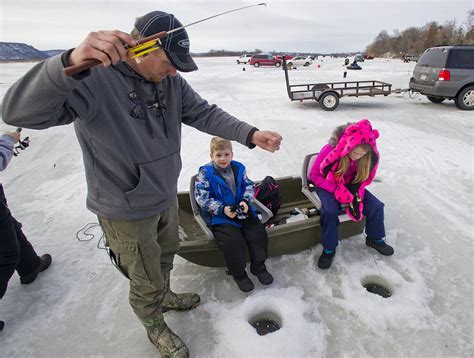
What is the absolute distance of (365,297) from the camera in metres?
2.66

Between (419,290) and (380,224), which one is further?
(380,224)

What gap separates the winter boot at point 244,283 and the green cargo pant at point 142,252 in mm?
855

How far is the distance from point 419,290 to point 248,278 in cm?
157

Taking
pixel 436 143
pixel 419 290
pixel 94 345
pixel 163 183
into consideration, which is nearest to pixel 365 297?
pixel 419 290

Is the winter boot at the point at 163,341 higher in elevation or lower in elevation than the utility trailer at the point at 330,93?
lower

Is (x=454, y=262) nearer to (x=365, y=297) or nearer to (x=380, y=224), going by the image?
(x=380, y=224)

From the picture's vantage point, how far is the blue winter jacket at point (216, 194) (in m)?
2.86

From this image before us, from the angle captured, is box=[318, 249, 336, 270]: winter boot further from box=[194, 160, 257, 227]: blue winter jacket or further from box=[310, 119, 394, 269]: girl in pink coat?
box=[194, 160, 257, 227]: blue winter jacket

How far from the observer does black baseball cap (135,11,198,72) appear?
1506 mm

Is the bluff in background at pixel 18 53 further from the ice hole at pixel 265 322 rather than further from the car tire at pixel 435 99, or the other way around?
the ice hole at pixel 265 322

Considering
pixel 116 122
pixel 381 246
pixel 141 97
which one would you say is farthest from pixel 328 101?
pixel 116 122

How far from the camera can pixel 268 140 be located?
2035 millimetres

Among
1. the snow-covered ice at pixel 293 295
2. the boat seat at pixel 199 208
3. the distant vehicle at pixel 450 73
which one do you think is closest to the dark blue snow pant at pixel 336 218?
the snow-covered ice at pixel 293 295

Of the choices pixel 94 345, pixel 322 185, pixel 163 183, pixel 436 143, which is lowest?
pixel 94 345
